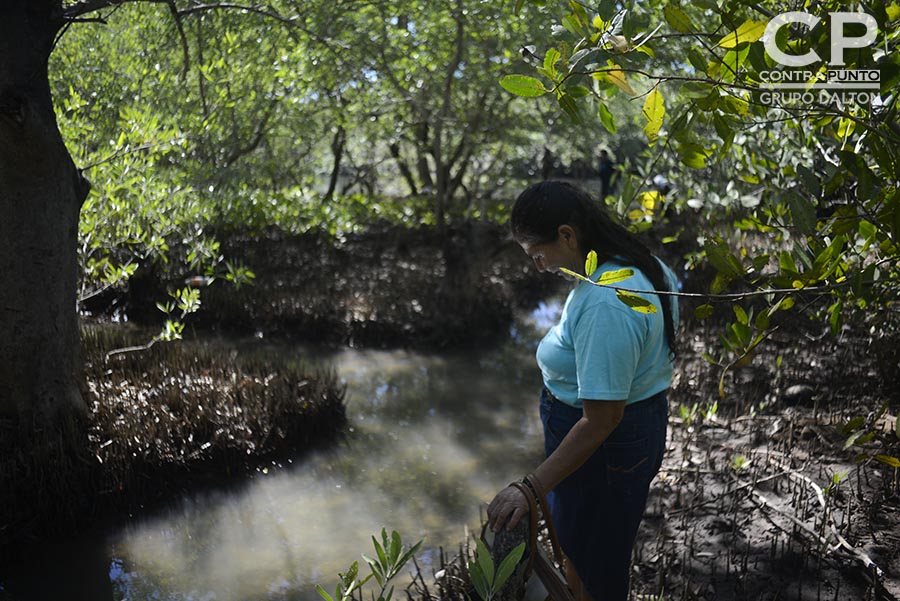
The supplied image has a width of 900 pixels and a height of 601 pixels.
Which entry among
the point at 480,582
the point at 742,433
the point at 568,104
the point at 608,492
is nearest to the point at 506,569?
the point at 480,582

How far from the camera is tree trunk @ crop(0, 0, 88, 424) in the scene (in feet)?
12.2

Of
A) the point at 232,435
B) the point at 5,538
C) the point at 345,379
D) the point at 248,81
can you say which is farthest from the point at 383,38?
the point at 5,538

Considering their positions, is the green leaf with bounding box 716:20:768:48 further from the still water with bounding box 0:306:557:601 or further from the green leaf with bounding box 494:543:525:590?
the still water with bounding box 0:306:557:601

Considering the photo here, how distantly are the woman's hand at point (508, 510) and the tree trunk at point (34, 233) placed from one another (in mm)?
3040

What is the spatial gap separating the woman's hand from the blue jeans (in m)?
0.44

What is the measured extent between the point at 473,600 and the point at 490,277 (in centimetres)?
862

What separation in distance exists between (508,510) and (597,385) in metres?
0.39

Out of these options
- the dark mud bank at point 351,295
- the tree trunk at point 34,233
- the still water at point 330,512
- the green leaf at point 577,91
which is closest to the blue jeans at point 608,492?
the green leaf at point 577,91

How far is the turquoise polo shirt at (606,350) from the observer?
1.94 m

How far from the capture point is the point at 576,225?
2166 mm

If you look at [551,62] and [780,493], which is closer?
[551,62]

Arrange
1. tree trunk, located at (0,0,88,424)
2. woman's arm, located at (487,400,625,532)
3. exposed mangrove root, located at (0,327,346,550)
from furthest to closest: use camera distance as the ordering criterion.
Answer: exposed mangrove root, located at (0,327,346,550)
tree trunk, located at (0,0,88,424)
woman's arm, located at (487,400,625,532)

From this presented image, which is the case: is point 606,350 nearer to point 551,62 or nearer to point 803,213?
point 803,213

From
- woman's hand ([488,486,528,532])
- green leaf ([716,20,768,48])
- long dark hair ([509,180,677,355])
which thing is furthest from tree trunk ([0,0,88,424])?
green leaf ([716,20,768,48])
